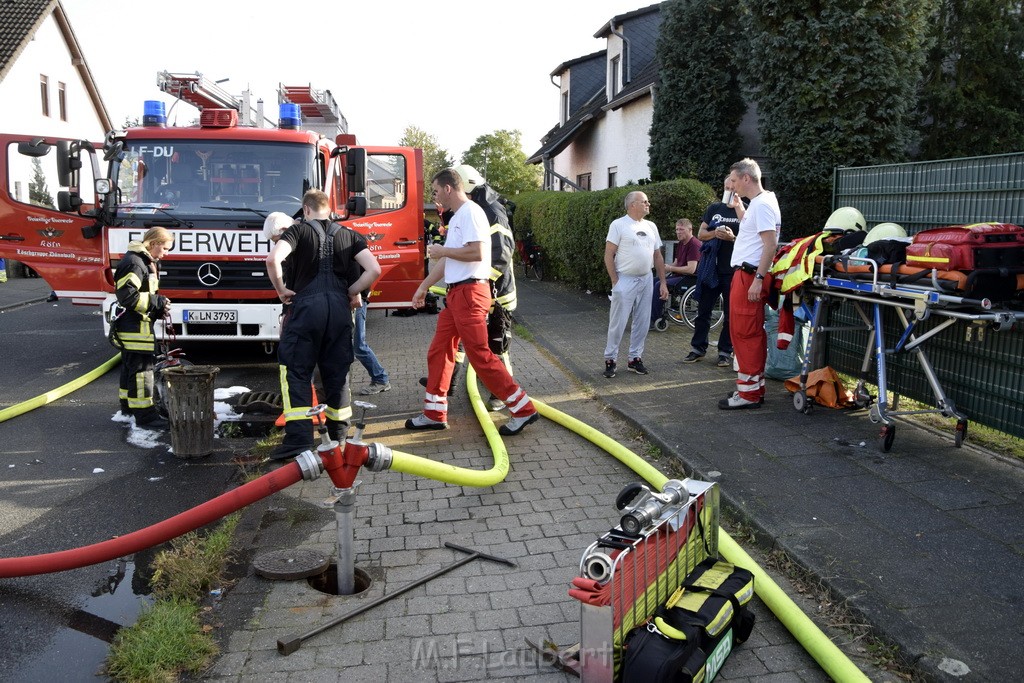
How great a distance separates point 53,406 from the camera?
7.84 metres

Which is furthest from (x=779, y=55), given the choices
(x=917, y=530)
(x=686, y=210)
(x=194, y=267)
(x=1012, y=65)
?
(x=917, y=530)

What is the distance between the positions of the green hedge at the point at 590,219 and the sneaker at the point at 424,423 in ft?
21.6

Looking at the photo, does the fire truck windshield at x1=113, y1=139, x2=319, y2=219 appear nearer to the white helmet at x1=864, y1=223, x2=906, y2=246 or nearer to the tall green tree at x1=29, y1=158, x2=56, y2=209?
the white helmet at x1=864, y1=223, x2=906, y2=246

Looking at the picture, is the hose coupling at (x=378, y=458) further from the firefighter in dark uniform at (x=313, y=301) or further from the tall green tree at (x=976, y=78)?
the tall green tree at (x=976, y=78)

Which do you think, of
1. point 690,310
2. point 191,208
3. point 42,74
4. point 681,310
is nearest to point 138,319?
point 191,208

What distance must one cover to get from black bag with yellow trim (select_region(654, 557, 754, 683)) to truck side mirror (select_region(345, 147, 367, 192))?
6.74 meters

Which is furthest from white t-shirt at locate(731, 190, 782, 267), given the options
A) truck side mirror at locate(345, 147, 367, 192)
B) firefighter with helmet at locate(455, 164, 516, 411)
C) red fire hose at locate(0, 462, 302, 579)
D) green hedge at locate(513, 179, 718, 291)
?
green hedge at locate(513, 179, 718, 291)

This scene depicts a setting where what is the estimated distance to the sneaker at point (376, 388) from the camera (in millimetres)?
8133

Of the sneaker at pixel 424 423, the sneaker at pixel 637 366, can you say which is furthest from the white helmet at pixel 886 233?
the sneaker at pixel 424 423

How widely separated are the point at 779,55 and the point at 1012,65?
523 cm

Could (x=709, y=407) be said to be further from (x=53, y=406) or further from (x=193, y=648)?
(x=53, y=406)

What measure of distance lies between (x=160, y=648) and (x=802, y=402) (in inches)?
202

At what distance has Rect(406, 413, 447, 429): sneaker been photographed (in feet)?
21.8

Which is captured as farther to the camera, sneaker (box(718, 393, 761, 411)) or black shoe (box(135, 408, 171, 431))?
black shoe (box(135, 408, 171, 431))
